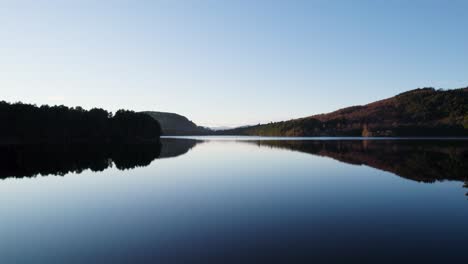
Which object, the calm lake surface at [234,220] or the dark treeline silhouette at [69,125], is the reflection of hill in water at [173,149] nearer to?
the dark treeline silhouette at [69,125]

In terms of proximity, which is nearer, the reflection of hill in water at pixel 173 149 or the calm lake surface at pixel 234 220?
the calm lake surface at pixel 234 220

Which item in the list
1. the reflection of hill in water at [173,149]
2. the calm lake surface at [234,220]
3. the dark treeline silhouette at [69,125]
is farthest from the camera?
the dark treeline silhouette at [69,125]

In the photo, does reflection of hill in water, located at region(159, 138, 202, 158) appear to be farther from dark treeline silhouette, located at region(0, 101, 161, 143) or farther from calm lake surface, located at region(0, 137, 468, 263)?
calm lake surface, located at region(0, 137, 468, 263)

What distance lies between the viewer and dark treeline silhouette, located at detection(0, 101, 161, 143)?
96625 mm

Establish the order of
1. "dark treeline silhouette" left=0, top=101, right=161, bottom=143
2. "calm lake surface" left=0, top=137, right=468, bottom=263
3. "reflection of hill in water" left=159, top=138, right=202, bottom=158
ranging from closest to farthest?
"calm lake surface" left=0, top=137, right=468, bottom=263, "reflection of hill in water" left=159, top=138, right=202, bottom=158, "dark treeline silhouette" left=0, top=101, right=161, bottom=143

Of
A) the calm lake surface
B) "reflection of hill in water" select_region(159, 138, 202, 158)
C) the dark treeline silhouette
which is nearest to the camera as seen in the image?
the calm lake surface

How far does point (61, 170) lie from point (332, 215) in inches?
1421

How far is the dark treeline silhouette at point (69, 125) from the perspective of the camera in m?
96.6

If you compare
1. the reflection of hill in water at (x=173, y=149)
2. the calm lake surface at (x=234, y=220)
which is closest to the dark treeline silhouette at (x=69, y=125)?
the reflection of hill in water at (x=173, y=149)

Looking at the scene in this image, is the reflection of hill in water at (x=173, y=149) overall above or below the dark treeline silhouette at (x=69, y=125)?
below

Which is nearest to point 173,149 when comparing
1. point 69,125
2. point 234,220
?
point 69,125

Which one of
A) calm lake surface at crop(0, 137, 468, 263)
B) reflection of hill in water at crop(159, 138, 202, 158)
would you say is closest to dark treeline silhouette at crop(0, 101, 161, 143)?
reflection of hill in water at crop(159, 138, 202, 158)

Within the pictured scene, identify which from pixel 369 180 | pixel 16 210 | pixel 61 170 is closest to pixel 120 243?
pixel 16 210

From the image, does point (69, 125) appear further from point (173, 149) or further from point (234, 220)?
point (234, 220)
